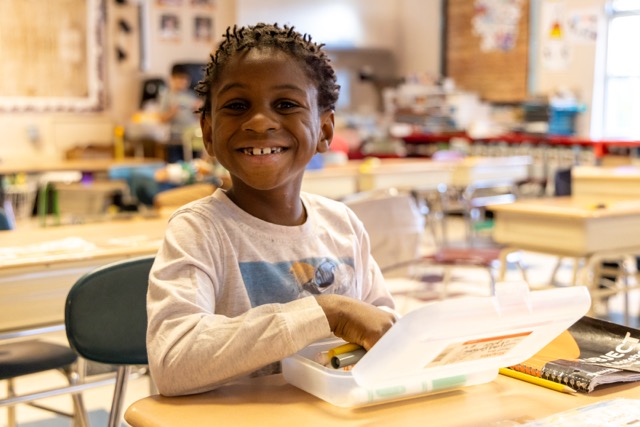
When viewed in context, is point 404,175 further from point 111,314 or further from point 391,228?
point 111,314

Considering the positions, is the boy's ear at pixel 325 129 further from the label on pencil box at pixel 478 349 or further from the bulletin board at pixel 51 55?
the bulletin board at pixel 51 55

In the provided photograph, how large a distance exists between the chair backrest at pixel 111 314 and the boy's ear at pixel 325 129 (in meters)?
0.76

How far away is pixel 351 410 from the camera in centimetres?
103

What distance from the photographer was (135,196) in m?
5.64

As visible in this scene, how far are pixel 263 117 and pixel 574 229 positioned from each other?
2.78 metres

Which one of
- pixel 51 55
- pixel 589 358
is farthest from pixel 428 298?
pixel 51 55

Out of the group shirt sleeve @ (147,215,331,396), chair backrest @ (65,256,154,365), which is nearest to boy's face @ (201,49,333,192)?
shirt sleeve @ (147,215,331,396)

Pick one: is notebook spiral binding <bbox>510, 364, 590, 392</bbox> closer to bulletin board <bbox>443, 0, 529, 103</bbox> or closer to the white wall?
the white wall

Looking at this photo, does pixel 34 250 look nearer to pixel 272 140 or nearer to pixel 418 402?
pixel 272 140

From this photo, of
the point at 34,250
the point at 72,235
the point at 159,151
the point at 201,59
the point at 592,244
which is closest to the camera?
the point at 34,250

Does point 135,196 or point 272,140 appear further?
point 135,196

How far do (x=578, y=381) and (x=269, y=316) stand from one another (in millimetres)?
413

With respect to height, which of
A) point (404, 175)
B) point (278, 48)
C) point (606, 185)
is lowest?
point (404, 175)

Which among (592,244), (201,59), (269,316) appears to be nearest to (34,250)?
(269,316)
